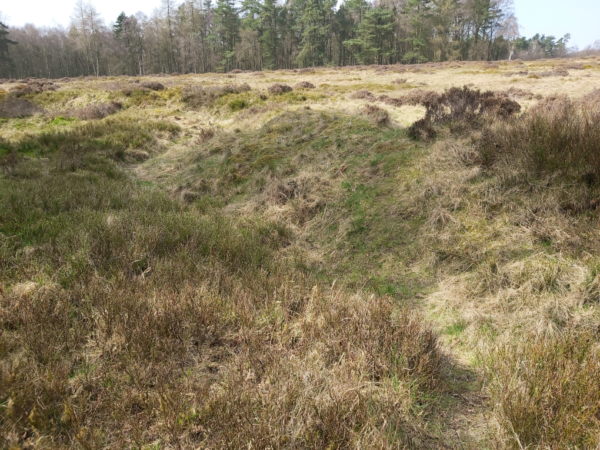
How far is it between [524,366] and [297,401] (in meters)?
1.61

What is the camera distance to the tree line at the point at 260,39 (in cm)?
4762

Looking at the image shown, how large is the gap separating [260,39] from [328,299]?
6052 cm

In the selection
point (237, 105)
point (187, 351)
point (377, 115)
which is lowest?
point (187, 351)

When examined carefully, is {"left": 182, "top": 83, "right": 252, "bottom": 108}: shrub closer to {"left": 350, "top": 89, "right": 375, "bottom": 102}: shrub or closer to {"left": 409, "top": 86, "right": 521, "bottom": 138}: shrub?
{"left": 350, "top": 89, "right": 375, "bottom": 102}: shrub

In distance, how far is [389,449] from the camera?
5.82ft

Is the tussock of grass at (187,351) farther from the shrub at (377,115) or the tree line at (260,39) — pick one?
the tree line at (260,39)

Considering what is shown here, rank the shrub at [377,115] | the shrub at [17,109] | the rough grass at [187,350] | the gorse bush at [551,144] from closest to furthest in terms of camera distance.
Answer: the rough grass at [187,350] → the gorse bush at [551,144] → the shrub at [377,115] → the shrub at [17,109]

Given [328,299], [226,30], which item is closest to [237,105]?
[328,299]

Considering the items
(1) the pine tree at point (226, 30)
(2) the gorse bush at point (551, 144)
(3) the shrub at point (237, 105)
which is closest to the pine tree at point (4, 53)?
(1) the pine tree at point (226, 30)

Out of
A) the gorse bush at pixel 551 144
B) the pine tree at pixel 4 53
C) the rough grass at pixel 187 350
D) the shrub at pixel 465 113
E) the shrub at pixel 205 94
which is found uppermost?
the pine tree at pixel 4 53

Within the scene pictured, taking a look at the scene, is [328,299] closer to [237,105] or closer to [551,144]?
[551,144]

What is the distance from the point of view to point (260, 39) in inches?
2112

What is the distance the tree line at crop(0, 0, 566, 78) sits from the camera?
156ft

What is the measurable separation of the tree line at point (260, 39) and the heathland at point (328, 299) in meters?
49.8
